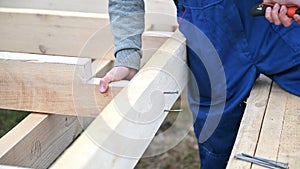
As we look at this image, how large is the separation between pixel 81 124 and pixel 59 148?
0.38 ft

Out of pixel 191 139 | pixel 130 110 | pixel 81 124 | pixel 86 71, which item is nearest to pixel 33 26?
pixel 81 124

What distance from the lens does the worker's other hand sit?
4.78 feet

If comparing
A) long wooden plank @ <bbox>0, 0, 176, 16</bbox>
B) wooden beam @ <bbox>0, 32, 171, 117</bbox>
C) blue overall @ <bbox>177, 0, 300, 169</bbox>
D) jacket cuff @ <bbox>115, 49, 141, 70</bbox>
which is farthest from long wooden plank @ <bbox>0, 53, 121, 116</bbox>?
long wooden plank @ <bbox>0, 0, 176, 16</bbox>

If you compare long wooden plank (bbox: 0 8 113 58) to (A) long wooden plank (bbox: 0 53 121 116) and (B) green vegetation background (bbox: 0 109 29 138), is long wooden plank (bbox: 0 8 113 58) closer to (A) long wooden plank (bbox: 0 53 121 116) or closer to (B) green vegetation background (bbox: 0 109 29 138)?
(A) long wooden plank (bbox: 0 53 121 116)

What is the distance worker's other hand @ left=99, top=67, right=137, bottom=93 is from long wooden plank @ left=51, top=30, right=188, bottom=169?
10 centimetres

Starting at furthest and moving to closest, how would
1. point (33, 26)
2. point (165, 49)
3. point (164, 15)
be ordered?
point (164, 15) < point (33, 26) < point (165, 49)

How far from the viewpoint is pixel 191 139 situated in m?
3.40

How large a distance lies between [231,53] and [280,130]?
371mm

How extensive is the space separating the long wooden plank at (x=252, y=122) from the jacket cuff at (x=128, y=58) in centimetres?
35

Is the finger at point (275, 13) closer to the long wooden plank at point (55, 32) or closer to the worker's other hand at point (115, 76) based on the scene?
the worker's other hand at point (115, 76)

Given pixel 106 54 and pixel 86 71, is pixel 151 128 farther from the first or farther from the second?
pixel 106 54

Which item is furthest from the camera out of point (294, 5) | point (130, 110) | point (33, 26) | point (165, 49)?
point (33, 26)

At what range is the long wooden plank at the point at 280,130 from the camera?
1.17 metres

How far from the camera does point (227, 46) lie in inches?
61.9
